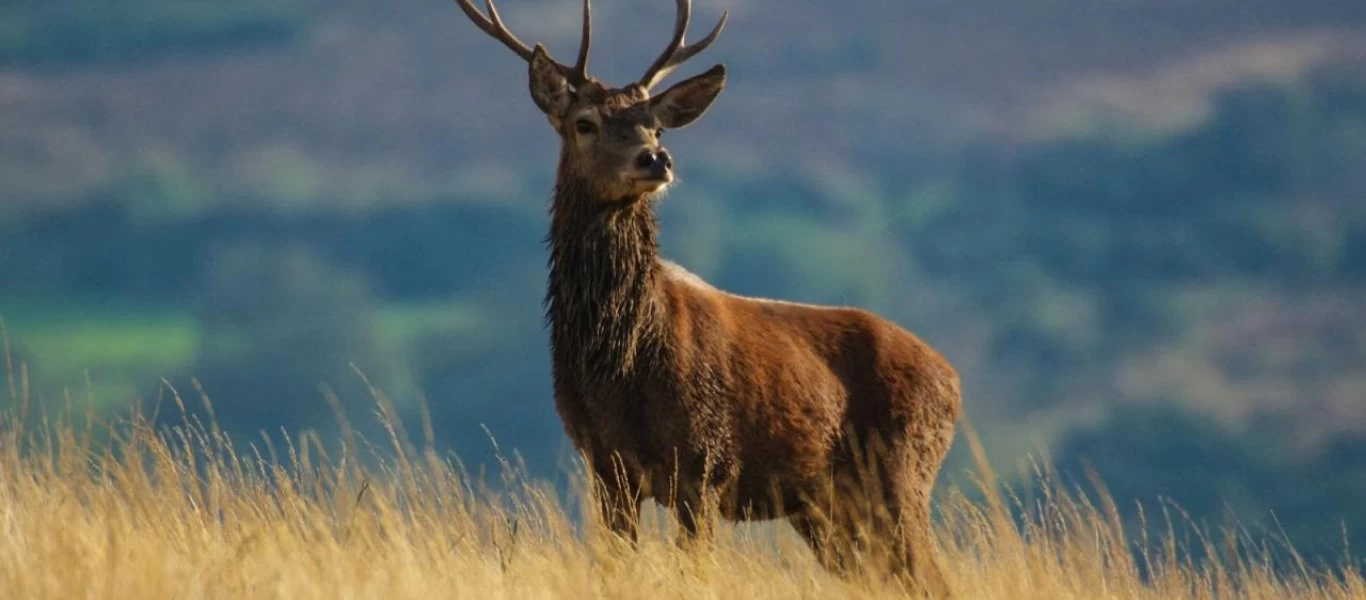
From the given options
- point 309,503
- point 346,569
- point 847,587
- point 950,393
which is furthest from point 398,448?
point 950,393

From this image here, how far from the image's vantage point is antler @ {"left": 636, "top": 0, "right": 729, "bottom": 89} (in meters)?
8.90

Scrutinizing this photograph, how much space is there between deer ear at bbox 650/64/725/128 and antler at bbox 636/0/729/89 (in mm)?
606

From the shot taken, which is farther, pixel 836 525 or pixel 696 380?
Answer: pixel 836 525

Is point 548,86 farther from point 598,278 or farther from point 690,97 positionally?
point 598,278

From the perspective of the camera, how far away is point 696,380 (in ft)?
24.5

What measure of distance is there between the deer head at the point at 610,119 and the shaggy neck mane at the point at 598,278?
0.08 m

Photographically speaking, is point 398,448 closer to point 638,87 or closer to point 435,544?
point 435,544

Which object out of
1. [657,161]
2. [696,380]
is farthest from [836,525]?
[657,161]

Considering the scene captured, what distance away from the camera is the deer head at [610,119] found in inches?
293

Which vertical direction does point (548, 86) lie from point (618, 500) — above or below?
above

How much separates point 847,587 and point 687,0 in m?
3.53

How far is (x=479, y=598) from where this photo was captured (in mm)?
5977

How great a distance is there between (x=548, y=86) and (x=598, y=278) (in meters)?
0.94

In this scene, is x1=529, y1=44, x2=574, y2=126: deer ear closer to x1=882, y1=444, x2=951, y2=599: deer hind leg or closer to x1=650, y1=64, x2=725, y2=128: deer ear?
x1=650, y1=64, x2=725, y2=128: deer ear
